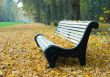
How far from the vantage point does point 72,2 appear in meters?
18.5

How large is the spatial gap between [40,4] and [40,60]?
46.1 meters

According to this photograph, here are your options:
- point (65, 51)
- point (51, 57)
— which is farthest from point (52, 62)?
point (65, 51)

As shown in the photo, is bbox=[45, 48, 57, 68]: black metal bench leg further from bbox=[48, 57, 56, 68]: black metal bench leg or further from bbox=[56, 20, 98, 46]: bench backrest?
bbox=[56, 20, 98, 46]: bench backrest

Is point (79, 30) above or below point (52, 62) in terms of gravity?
above

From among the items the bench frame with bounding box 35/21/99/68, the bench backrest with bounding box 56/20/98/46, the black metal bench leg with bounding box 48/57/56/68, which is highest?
the bench backrest with bounding box 56/20/98/46

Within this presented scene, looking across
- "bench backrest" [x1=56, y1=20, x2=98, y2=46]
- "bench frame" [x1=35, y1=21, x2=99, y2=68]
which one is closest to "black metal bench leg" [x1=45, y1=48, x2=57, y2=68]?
"bench frame" [x1=35, y1=21, x2=99, y2=68]

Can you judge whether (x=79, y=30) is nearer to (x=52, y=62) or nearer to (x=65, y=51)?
(x=65, y=51)

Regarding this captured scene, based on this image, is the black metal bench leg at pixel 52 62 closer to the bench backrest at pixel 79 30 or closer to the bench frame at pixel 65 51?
the bench frame at pixel 65 51

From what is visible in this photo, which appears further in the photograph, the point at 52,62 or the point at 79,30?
the point at 79,30

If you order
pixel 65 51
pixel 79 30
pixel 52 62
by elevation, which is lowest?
pixel 52 62

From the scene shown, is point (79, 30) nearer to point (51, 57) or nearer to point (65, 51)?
point (65, 51)

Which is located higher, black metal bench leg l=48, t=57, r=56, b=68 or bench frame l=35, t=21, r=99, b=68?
bench frame l=35, t=21, r=99, b=68

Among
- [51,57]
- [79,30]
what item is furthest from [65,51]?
[79,30]

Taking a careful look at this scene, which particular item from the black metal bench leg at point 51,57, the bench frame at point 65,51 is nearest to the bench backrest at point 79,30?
the bench frame at point 65,51
